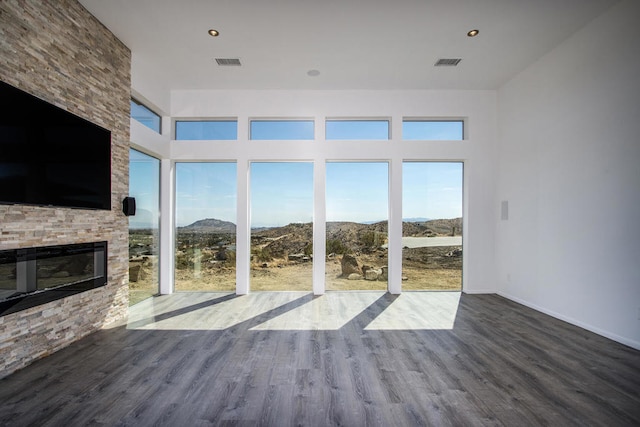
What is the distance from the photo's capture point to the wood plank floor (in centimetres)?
194

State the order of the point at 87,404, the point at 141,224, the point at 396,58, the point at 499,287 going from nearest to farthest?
the point at 87,404, the point at 396,58, the point at 141,224, the point at 499,287

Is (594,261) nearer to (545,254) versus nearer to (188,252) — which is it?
(545,254)

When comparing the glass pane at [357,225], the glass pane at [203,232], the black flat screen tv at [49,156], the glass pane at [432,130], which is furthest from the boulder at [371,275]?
the black flat screen tv at [49,156]

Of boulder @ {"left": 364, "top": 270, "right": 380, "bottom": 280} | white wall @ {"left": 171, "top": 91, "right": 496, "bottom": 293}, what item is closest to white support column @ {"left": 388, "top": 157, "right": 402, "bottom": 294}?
white wall @ {"left": 171, "top": 91, "right": 496, "bottom": 293}

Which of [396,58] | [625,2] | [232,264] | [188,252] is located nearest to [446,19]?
[396,58]

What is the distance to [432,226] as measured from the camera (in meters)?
5.27

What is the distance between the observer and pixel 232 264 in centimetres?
513

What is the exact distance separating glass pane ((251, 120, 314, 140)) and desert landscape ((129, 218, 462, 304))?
1.67 meters

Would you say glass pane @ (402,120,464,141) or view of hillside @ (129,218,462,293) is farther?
glass pane @ (402,120,464,141)

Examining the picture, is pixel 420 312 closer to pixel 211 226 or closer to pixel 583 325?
pixel 583 325

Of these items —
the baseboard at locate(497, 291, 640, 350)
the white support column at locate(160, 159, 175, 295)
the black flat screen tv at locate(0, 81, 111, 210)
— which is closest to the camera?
the black flat screen tv at locate(0, 81, 111, 210)

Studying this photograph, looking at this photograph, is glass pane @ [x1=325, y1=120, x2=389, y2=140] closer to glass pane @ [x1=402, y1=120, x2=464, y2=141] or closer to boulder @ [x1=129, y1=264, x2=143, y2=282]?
glass pane @ [x1=402, y1=120, x2=464, y2=141]

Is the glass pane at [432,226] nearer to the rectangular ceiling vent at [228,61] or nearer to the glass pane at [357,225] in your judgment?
the glass pane at [357,225]

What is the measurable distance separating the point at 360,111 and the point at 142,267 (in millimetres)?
4642
